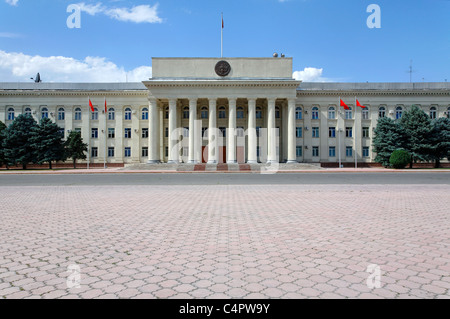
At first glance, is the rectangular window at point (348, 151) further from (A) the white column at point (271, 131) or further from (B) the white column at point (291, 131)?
(A) the white column at point (271, 131)

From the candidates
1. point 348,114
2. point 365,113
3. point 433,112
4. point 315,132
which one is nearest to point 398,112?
point 365,113

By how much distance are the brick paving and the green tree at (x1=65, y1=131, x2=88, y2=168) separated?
3721cm

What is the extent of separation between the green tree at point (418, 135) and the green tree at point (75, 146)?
143 feet

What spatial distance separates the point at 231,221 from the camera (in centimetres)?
696

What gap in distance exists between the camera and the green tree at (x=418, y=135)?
40281 millimetres

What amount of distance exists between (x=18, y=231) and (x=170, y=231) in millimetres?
2885

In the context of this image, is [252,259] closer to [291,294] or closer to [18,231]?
[291,294]

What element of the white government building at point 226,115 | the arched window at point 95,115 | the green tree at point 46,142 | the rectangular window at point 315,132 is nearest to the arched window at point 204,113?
the white government building at point 226,115

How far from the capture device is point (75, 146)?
141ft

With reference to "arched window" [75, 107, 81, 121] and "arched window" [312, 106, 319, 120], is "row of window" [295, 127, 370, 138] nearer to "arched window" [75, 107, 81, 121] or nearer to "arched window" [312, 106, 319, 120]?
"arched window" [312, 106, 319, 120]

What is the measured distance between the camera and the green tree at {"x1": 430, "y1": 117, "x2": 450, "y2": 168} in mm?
40594

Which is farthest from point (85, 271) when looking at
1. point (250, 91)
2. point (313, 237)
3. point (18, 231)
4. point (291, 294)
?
point (250, 91)

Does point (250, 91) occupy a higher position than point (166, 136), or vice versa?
point (250, 91)
